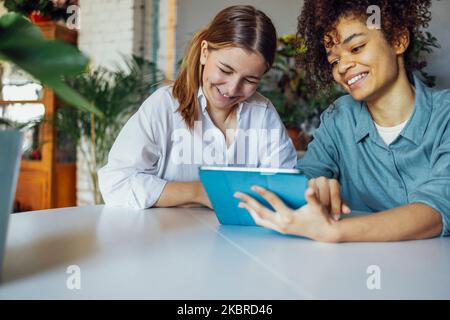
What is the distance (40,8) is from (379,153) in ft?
10.8

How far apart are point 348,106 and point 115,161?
2.45ft

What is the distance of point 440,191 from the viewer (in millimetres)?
962

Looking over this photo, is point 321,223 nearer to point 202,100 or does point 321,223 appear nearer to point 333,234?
point 333,234

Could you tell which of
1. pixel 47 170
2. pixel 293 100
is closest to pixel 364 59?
pixel 293 100

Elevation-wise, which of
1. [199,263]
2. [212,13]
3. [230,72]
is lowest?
[199,263]

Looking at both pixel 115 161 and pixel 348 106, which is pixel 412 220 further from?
pixel 115 161

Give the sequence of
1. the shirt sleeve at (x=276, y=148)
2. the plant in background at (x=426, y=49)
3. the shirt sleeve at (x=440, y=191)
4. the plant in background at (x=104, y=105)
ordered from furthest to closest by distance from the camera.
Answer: the plant in background at (x=104, y=105), the plant in background at (x=426, y=49), the shirt sleeve at (x=276, y=148), the shirt sleeve at (x=440, y=191)

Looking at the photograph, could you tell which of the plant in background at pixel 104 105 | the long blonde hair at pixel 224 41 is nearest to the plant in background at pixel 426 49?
the long blonde hair at pixel 224 41

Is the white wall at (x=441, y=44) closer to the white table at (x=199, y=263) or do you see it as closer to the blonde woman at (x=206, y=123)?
the blonde woman at (x=206, y=123)

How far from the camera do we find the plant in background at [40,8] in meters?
3.67

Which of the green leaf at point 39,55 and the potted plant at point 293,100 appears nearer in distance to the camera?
the green leaf at point 39,55

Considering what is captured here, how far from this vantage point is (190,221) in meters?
0.99

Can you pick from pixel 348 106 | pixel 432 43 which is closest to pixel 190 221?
pixel 348 106
